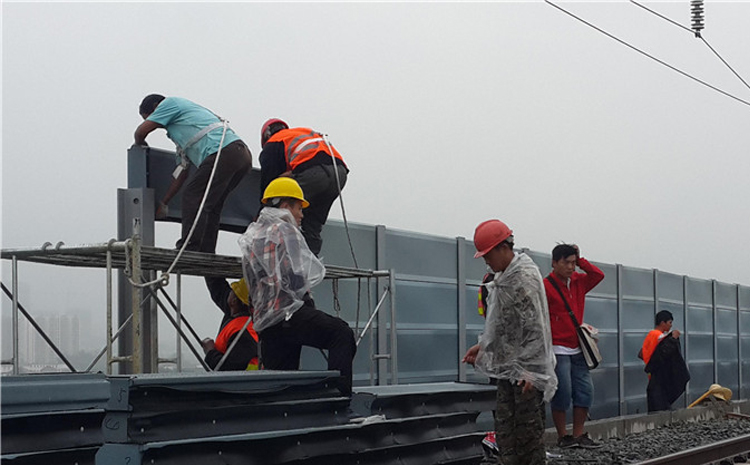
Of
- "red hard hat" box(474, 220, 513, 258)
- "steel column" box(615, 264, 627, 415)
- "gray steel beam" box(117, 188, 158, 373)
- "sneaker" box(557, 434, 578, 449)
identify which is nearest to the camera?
"red hard hat" box(474, 220, 513, 258)

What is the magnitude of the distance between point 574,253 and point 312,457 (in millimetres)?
4926

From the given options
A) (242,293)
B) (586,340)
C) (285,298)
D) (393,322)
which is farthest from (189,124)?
(586,340)

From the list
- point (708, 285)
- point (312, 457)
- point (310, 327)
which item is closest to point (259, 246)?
point (310, 327)

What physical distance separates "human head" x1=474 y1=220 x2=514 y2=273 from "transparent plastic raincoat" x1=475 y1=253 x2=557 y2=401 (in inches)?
2.9

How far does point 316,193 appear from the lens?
9742 mm

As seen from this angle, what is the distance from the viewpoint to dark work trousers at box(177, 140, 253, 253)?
9.15 meters

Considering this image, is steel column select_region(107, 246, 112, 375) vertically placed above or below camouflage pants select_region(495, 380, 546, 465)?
above

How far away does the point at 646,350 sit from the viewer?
17.5 m

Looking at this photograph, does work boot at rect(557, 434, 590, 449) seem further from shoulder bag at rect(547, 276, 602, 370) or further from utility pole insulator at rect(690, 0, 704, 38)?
utility pole insulator at rect(690, 0, 704, 38)

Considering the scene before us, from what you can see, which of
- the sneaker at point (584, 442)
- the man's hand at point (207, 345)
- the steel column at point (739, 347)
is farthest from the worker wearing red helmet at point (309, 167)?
the steel column at point (739, 347)

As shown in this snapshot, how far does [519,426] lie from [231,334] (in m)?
2.96

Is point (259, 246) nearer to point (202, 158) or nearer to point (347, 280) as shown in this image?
point (202, 158)

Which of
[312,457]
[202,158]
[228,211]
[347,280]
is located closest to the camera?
[312,457]

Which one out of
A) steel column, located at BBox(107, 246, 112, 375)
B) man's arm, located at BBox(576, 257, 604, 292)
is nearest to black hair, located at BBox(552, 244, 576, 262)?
man's arm, located at BBox(576, 257, 604, 292)
